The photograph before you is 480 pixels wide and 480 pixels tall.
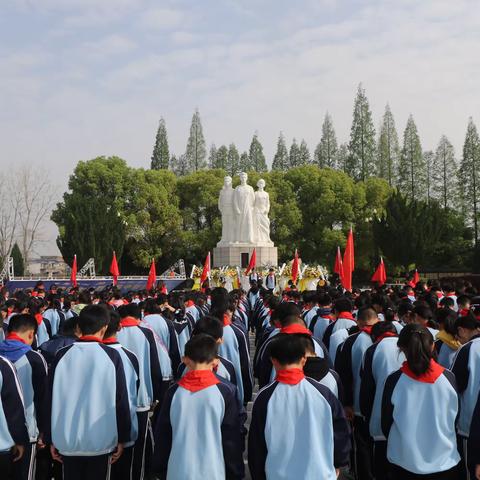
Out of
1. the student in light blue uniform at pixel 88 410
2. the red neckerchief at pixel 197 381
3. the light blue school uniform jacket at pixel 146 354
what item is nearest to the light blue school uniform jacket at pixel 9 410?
the student in light blue uniform at pixel 88 410

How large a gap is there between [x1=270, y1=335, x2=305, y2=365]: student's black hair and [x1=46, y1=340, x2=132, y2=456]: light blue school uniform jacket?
1.13 metres

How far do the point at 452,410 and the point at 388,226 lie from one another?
31964mm

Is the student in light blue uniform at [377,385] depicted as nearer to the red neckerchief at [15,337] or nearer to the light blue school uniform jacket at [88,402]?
the light blue school uniform jacket at [88,402]

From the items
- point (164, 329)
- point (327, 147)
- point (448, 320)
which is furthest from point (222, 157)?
point (448, 320)

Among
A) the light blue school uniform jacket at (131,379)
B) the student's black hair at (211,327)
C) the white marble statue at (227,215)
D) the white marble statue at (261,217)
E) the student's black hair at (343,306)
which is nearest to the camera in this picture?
the light blue school uniform jacket at (131,379)

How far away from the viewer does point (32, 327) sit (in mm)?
4168

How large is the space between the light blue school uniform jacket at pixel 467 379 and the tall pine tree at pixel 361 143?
39209mm

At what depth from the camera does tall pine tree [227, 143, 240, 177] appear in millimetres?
48594

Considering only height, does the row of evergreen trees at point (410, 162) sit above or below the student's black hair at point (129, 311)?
above

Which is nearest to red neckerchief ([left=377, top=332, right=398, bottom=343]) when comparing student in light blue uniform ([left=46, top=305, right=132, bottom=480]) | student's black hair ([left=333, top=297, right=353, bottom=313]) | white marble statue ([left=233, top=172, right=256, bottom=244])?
student's black hair ([left=333, top=297, right=353, bottom=313])

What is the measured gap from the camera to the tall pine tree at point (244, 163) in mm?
48912

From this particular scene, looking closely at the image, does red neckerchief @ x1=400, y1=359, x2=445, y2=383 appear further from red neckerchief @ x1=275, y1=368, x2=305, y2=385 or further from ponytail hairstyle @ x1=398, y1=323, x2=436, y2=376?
red neckerchief @ x1=275, y1=368, x2=305, y2=385

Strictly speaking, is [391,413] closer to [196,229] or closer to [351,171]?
[196,229]

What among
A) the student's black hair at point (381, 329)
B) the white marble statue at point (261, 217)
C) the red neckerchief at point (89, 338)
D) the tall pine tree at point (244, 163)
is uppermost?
the tall pine tree at point (244, 163)
